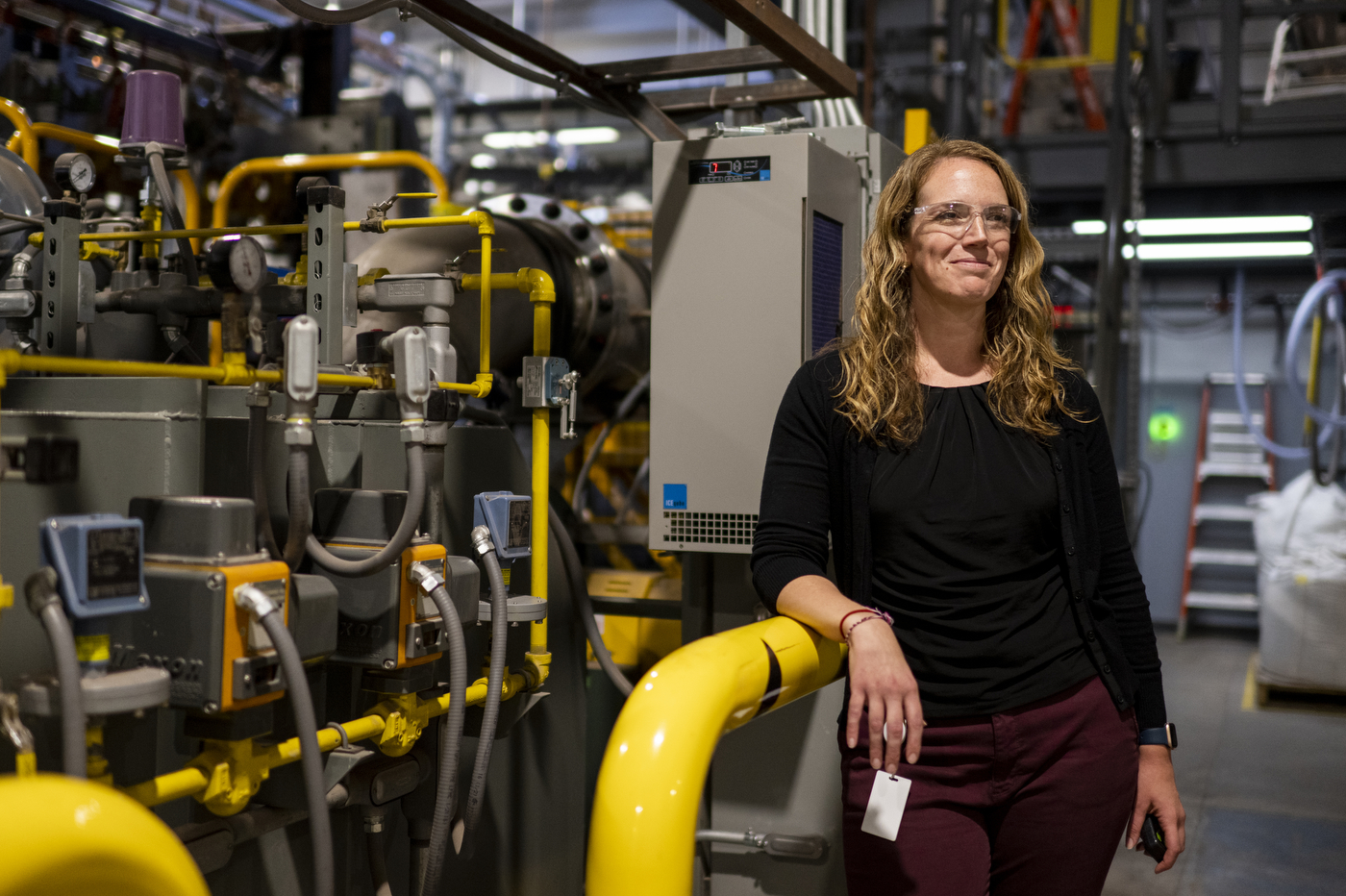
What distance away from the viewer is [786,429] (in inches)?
56.4

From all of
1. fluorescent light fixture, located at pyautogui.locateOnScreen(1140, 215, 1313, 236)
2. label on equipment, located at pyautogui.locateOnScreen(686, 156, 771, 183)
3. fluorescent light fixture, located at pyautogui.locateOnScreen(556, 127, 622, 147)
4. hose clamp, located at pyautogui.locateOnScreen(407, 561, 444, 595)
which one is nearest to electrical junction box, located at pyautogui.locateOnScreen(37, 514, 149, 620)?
hose clamp, located at pyautogui.locateOnScreen(407, 561, 444, 595)

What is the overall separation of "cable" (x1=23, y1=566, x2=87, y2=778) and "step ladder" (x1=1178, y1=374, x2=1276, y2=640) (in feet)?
24.4

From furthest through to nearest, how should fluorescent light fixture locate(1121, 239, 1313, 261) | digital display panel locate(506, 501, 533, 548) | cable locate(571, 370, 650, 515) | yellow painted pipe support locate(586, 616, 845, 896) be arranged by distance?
fluorescent light fixture locate(1121, 239, 1313, 261)
cable locate(571, 370, 650, 515)
digital display panel locate(506, 501, 533, 548)
yellow painted pipe support locate(586, 616, 845, 896)

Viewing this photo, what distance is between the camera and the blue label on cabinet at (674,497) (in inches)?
91.9

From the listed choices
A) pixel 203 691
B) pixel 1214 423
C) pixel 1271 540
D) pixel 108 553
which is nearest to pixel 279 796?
pixel 203 691

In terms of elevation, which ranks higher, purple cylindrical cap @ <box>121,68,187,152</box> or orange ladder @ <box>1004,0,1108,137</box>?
orange ladder @ <box>1004,0,1108,137</box>

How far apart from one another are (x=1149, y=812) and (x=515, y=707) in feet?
4.06

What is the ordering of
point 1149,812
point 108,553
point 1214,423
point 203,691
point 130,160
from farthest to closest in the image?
point 1214,423 < point 130,160 < point 1149,812 < point 203,691 < point 108,553

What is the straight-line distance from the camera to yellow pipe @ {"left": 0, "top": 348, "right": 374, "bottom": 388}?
1.30 m

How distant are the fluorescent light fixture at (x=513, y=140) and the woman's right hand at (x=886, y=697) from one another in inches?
317

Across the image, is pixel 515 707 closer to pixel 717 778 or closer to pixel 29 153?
pixel 717 778

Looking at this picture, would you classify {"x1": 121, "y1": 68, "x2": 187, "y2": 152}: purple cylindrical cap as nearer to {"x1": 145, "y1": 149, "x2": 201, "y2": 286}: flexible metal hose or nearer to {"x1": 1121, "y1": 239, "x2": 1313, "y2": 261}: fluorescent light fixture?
{"x1": 145, "y1": 149, "x2": 201, "y2": 286}: flexible metal hose

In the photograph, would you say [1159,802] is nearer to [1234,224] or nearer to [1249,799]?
[1249,799]

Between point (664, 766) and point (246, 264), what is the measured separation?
1.05 metres
